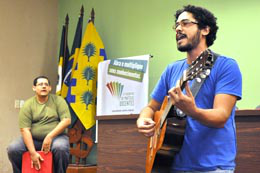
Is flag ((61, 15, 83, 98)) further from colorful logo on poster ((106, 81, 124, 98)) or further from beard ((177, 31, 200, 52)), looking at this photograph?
beard ((177, 31, 200, 52))

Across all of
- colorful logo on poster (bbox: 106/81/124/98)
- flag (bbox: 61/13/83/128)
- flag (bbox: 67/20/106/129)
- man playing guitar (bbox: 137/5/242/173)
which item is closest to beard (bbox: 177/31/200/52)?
man playing guitar (bbox: 137/5/242/173)

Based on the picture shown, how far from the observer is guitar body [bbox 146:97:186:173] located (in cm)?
141

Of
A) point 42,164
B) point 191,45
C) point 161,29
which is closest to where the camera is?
point 191,45

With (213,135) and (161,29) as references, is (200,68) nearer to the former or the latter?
(213,135)

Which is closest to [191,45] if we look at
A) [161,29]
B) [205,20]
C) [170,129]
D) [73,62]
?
[205,20]

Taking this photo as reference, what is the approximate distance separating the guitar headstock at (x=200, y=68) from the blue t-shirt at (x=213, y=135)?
7 centimetres

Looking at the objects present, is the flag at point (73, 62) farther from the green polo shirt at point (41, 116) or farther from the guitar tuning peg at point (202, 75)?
the guitar tuning peg at point (202, 75)

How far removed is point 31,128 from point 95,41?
1387 mm

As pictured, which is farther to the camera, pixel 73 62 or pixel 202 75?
pixel 73 62

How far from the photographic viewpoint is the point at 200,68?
51.5 inches

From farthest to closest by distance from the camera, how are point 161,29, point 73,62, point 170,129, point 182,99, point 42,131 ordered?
point 73,62
point 161,29
point 42,131
point 170,129
point 182,99

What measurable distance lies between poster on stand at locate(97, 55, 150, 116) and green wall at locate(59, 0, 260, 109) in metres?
0.39

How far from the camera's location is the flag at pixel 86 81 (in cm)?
436

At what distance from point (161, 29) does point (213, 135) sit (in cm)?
302
